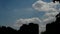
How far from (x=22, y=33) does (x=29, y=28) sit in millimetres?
10931

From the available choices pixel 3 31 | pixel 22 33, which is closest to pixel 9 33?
pixel 3 31

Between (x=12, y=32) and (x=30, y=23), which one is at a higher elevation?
(x=30, y=23)

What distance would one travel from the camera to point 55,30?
5872 centimetres

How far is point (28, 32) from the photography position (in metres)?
88.1

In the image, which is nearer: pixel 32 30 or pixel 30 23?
pixel 32 30

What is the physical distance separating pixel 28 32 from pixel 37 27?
6.15 m

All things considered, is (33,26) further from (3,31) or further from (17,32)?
(3,31)

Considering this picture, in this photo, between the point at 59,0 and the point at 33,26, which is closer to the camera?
the point at 59,0

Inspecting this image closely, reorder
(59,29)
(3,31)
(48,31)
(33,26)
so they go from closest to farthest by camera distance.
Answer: (59,29)
(48,31)
(3,31)
(33,26)

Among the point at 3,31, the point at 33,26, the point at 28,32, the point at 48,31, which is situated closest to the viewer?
the point at 48,31

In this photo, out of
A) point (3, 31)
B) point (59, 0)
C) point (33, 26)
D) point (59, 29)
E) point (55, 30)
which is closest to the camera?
point (59, 0)

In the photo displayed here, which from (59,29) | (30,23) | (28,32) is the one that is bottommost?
(59,29)

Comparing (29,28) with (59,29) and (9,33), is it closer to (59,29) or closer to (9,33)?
(9,33)

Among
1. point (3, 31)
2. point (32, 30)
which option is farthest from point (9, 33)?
point (32, 30)
